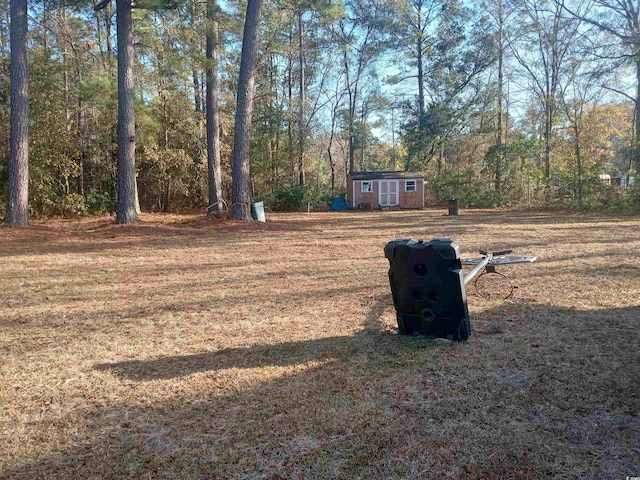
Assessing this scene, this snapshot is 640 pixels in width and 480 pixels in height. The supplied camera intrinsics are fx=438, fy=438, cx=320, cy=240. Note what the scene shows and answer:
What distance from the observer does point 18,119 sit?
11.1 metres

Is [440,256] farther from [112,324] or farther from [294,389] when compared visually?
[112,324]

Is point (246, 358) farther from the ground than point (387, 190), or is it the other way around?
point (387, 190)

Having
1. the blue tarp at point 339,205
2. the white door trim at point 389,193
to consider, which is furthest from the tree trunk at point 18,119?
the white door trim at point 389,193

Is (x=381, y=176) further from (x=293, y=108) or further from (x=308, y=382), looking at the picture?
(x=308, y=382)

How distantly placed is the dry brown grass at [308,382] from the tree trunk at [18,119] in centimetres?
666

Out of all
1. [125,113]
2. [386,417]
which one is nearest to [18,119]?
[125,113]

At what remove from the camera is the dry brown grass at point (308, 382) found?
1928mm

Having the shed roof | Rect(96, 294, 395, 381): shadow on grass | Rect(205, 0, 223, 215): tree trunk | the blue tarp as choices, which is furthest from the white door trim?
Rect(96, 294, 395, 381): shadow on grass

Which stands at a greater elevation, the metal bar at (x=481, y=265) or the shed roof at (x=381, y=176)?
the shed roof at (x=381, y=176)

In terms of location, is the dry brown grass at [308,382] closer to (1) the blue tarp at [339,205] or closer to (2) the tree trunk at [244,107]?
(2) the tree trunk at [244,107]

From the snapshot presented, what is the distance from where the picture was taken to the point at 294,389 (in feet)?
8.58

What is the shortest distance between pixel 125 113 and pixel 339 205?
16334mm

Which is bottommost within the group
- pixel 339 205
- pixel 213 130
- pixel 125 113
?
pixel 339 205

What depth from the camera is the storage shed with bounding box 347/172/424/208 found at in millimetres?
26672
